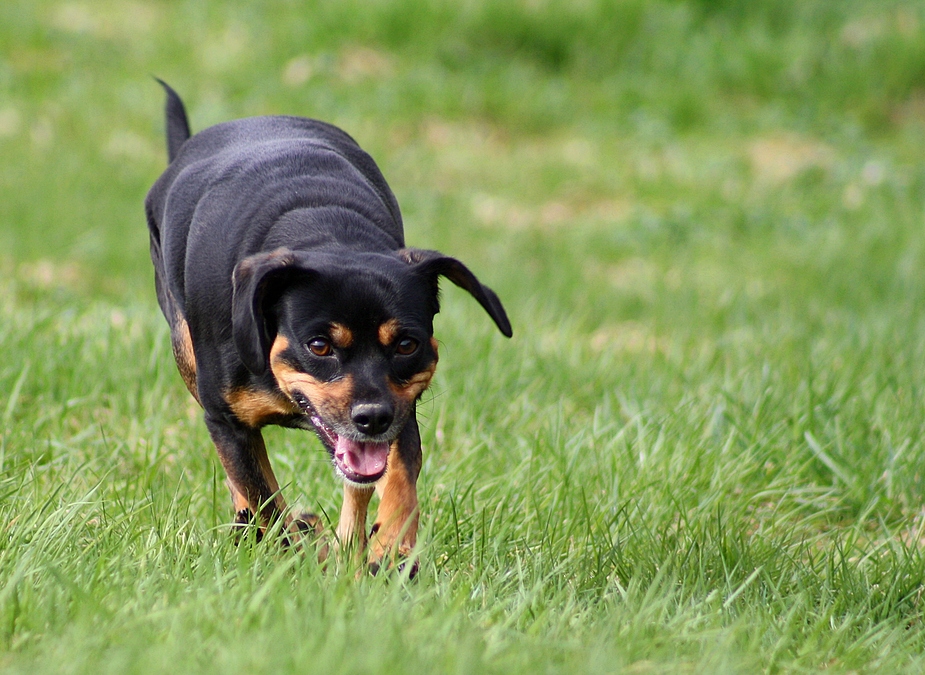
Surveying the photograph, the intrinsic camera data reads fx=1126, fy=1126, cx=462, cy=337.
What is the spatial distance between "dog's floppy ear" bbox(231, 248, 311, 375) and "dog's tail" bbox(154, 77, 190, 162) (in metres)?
1.59

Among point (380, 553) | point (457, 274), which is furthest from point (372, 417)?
point (457, 274)

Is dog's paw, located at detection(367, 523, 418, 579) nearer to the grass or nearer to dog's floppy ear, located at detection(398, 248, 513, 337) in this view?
the grass

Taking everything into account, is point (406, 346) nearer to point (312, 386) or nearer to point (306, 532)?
point (312, 386)

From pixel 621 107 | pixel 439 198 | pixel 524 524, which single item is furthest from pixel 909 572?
pixel 621 107

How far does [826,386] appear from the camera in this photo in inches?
179

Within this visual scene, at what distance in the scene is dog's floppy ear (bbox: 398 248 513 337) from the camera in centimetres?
292

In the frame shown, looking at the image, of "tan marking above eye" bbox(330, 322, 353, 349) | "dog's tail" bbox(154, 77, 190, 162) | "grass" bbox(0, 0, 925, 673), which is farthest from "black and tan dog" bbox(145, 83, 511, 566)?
"dog's tail" bbox(154, 77, 190, 162)

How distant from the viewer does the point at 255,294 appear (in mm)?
2713

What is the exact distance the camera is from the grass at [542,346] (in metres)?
2.45

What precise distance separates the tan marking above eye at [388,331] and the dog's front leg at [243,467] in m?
0.52

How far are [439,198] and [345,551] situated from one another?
6.30 metres

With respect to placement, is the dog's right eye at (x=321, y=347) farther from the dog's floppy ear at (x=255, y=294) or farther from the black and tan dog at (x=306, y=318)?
the dog's floppy ear at (x=255, y=294)

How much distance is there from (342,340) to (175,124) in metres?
1.87

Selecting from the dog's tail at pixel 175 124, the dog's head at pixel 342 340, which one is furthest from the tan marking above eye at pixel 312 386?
the dog's tail at pixel 175 124
